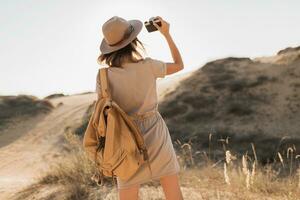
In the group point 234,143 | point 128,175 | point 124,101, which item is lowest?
point 234,143

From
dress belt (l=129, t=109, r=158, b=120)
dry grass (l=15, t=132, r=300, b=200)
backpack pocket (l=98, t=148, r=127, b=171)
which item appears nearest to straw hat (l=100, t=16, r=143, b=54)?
dress belt (l=129, t=109, r=158, b=120)

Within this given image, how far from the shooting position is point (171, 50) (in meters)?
3.71

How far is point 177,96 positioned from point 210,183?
19447mm

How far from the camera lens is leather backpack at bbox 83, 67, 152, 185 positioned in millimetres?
3418

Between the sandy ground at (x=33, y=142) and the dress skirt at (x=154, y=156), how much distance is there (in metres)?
6.15

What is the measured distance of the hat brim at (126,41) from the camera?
3545 mm

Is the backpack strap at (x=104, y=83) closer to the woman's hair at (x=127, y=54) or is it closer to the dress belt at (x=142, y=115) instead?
the woman's hair at (x=127, y=54)

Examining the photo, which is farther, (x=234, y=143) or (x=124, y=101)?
(x=234, y=143)

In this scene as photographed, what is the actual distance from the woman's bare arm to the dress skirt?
1.24ft

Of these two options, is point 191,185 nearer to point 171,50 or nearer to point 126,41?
point 171,50

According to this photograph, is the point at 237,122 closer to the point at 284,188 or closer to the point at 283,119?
the point at 283,119

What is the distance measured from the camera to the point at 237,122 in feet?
72.8

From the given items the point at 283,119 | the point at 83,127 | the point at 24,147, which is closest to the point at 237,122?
the point at 283,119

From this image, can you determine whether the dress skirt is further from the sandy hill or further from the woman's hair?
the sandy hill
